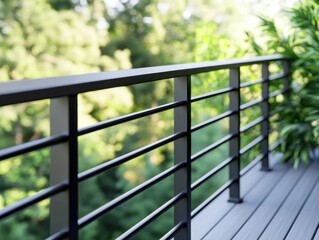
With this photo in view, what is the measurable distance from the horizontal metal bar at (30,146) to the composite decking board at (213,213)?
4.81 feet

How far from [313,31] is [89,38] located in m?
13.3

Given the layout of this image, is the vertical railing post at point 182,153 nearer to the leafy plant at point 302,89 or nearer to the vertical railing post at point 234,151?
the vertical railing post at point 234,151

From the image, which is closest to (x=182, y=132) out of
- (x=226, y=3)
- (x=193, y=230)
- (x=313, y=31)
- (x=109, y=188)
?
(x=193, y=230)

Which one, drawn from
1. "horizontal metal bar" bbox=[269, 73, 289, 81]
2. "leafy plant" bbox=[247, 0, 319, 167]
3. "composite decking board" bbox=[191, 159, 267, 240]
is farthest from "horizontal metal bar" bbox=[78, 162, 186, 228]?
"leafy plant" bbox=[247, 0, 319, 167]

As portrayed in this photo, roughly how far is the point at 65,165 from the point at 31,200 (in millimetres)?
229

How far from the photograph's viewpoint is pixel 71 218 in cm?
188

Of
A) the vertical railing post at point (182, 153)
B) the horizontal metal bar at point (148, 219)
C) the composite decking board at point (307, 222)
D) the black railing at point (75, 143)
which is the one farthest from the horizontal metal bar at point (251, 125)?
the horizontal metal bar at point (148, 219)

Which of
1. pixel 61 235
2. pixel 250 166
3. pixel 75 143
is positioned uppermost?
pixel 75 143

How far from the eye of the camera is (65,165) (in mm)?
1849

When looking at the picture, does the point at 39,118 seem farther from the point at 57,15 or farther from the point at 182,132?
the point at 182,132

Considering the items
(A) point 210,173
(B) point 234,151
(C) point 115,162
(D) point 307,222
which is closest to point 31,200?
(C) point 115,162

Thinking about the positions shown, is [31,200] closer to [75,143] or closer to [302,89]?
[75,143]

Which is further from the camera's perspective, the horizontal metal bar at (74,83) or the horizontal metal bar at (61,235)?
the horizontal metal bar at (61,235)

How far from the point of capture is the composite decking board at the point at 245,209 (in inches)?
124
